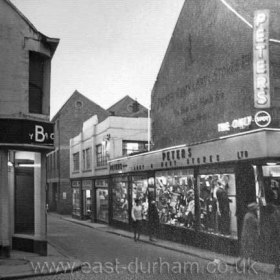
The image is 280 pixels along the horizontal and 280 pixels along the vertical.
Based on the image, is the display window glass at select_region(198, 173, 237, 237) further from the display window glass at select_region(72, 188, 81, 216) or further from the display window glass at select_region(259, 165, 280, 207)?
the display window glass at select_region(72, 188, 81, 216)

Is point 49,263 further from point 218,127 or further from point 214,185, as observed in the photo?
point 218,127

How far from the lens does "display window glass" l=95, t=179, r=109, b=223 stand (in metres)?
29.2

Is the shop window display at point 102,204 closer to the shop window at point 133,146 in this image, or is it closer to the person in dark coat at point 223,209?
the shop window at point 133,146

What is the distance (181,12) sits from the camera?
1967 cm

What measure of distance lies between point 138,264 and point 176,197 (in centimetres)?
637

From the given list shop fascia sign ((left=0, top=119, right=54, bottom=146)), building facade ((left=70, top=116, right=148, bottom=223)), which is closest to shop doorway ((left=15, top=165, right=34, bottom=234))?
shop fascia sign ((left=0, top=119, right=54, bottom=146))

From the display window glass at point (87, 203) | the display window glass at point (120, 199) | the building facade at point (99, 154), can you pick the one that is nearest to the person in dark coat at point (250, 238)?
the display window glass at point (120, 199)

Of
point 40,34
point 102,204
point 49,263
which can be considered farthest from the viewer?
point 102,204

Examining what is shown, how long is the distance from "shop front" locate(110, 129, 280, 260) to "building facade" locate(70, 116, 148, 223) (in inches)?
232

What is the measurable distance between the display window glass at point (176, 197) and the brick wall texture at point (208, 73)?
148cm

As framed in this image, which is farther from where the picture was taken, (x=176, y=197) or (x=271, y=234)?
(x=176, y=197)

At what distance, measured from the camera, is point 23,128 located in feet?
44.7

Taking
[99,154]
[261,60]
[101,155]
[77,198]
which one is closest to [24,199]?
[261,60]

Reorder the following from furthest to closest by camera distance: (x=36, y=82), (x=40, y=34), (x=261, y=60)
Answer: (x=36, y=82), (x=40, y=34), (x=261, y=60)
